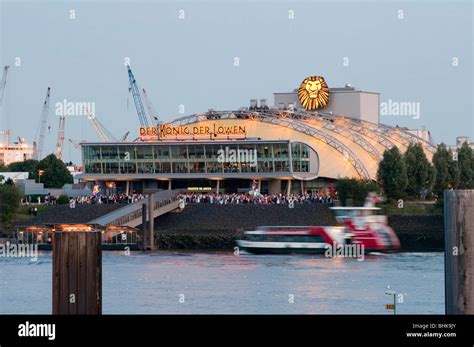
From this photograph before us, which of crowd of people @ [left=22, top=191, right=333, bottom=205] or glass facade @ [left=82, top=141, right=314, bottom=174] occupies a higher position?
glass facade @ [left=82, top=141, right=314, bottom=174]

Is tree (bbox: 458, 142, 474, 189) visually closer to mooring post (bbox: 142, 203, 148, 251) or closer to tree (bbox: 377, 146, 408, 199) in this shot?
tree (bbox: 377, 146, 408, 199)

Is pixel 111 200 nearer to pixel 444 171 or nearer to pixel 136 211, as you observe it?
pixel 136 211

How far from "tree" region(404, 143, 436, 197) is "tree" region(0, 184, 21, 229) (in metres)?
27.9

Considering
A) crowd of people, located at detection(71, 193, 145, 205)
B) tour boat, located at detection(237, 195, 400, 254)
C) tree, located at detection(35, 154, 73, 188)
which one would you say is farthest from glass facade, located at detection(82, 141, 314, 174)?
tour boat, located at detection(237, 195, 400, 254)

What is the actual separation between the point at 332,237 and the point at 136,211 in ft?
49.0

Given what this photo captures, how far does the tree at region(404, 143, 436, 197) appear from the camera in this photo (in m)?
90.4

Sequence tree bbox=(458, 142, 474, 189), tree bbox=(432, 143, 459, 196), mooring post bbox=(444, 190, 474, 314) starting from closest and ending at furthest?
mooring post bbox=(444, 190, 474, 314) → tree bbox=(432, 143, 459, 196) → tree bbox=(458, 142, 474, 189)

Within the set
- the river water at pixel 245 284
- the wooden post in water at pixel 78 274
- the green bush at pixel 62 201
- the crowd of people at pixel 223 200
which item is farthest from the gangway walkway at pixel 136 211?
the wooden post in water at pixel 78 274

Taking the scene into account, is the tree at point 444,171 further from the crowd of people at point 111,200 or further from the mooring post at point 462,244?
the mooring post at point 462,244

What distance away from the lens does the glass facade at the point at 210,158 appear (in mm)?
100500

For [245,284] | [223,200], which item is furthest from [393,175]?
[245,284]
